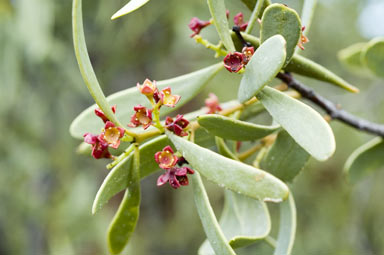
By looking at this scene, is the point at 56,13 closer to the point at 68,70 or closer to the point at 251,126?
the point at 68,70

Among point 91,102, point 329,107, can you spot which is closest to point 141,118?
point 329,107

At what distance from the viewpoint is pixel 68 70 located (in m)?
2.39

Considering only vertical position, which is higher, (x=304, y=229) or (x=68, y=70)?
(x=68, y=70)

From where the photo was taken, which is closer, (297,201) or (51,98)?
(51,98)

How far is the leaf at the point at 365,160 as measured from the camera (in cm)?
96

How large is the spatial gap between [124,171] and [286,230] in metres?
0.29

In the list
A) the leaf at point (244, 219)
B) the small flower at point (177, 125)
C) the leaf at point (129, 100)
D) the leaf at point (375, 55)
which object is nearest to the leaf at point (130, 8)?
the small flower at point (177, 125)

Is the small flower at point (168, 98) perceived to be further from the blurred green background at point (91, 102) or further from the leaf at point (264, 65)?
the blurred green background at point (91, 102)

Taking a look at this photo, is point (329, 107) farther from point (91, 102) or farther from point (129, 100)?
point (91, 102)

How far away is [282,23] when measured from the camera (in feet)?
1.77

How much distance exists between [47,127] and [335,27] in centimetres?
222

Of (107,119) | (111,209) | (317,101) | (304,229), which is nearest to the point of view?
(107,119)

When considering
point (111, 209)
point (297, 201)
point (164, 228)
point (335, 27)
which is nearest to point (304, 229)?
point (297, 201)

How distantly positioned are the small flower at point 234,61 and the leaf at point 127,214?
179mm
